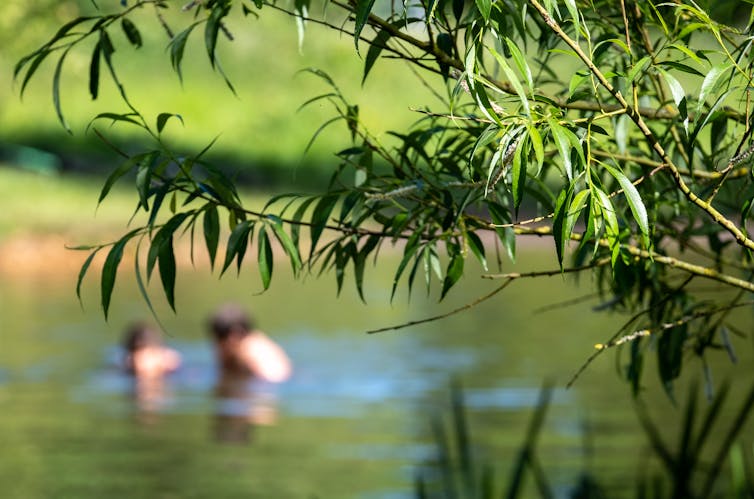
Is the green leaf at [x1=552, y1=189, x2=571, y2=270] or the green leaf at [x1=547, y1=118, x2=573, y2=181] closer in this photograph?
the green leaf at [x1=547, y1=118, x2=573, y2=181]

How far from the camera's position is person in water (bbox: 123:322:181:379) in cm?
1282

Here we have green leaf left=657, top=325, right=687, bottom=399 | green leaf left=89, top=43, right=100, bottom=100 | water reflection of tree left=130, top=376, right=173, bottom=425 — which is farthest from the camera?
water reflection of tree left=130, top=376, right=173, bottom=425

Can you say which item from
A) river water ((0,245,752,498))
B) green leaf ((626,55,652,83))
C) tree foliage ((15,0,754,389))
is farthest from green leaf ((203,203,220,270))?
river water ((0,245,752,498))

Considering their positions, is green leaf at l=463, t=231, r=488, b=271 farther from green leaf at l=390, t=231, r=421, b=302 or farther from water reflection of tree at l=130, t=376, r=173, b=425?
water reflection of tree at l=130, t=376, r=173, b=425

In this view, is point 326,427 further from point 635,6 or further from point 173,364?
point 635,6

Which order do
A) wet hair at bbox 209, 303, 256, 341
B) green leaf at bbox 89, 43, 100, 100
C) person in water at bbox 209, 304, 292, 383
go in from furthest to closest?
wet hair at bbox 209, 303, 256, 341 → person in water at bbox 209, 304, 292, 383 → green leaf at bbox 89, 43, 100, 100

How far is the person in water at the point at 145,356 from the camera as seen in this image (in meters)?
12.8

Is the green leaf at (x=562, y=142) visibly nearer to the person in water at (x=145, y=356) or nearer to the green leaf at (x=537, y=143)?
the green leaf at (x=537, y=143)

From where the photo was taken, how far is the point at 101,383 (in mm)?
12844

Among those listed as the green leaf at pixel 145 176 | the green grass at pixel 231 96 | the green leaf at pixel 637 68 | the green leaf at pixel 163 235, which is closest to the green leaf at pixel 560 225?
the green leaf at pixel 637 68

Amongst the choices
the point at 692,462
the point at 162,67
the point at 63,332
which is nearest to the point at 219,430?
the point at 63,332

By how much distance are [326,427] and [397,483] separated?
228cm

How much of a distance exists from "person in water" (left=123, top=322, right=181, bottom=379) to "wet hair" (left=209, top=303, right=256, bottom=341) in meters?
0.40

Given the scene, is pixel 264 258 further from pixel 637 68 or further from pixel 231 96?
pixel 231 96
